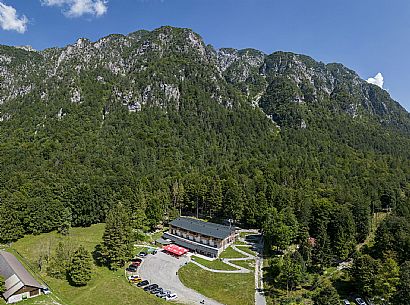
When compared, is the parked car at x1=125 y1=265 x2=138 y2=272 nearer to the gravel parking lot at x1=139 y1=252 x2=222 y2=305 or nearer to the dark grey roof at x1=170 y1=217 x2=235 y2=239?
the gravel parking lot at x1=139 y1=252 x2=222 y2=305

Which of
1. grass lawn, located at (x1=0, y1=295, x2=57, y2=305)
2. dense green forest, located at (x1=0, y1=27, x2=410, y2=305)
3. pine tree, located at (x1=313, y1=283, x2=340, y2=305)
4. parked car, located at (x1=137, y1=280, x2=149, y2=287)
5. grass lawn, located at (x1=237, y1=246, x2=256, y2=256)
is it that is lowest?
grass lawn, located at (x1=0, y1=295, x2=57, y2=305)

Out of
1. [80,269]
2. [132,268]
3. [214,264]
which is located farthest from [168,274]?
[80,269]

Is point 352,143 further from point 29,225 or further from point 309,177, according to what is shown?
point 29,225

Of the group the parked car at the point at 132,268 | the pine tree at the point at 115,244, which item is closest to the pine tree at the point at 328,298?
the parked car at the point at 132,268

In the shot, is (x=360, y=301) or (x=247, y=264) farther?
(x=247, y=264)

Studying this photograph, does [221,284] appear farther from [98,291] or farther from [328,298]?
[98,291]

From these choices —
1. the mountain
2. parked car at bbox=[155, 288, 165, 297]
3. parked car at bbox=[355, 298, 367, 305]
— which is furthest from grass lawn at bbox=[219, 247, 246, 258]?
parked car at bbox=[355, 298, 367, 305]
